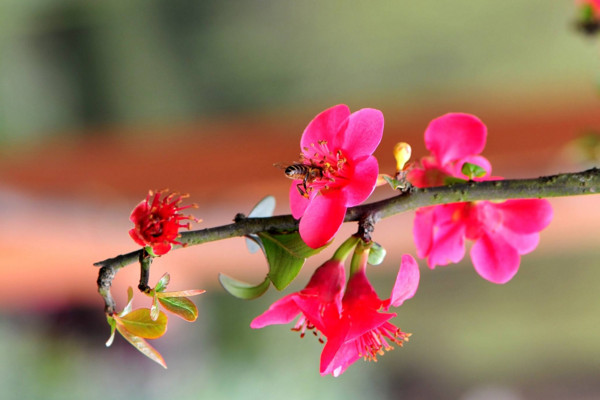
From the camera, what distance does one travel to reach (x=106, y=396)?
4.16 feet

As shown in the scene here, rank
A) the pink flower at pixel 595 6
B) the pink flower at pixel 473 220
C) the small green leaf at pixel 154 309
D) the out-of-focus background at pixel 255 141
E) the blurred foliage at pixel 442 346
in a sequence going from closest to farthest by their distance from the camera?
the small green leaf at pixel 154 309 → the pink flower at pixel 473 220 → the pink flower at pixel 595 6 → the out-of-focus background at pixel 255 141 → the blurred foliage at pixel 442 346

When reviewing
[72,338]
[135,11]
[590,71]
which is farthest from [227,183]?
[590,71]

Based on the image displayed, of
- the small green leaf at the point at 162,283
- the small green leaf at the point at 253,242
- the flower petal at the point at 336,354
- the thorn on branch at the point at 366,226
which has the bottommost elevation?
the flower petal at the point at 336,354

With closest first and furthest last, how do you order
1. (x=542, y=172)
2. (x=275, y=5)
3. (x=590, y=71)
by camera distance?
(x=542, y=172), (x=590, y=71), (x=275, y=5)

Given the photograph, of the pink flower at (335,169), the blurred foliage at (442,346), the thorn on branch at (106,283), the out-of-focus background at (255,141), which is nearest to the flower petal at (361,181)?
the pink flower at (335,169)

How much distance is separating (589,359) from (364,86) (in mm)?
916

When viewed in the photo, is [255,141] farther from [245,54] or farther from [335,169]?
[335,169]

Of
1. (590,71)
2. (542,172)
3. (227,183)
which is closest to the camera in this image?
(542,172)

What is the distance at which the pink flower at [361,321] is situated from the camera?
25 centimetres

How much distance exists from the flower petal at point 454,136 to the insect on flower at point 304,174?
0.31 ft

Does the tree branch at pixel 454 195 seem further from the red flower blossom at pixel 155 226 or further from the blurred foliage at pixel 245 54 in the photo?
the blurred foliage at pixel 245 54

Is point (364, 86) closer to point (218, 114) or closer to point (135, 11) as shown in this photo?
point (218, 114)

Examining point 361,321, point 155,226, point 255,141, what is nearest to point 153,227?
point 155,226

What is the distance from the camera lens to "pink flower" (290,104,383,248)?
252 millimetres
